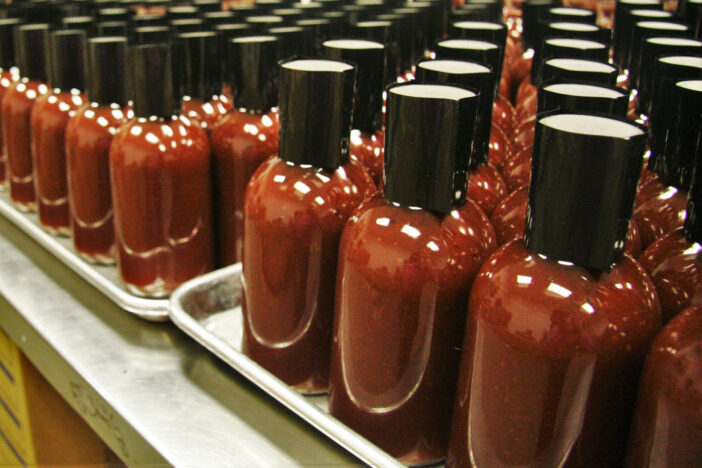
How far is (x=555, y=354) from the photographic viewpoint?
1.46 feet

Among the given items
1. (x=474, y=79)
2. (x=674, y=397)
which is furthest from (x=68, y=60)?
(x=674, y=397)

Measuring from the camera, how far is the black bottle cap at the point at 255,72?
783 millimetres

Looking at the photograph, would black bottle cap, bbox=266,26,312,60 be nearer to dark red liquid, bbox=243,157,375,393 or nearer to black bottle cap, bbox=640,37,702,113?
dark red liquid, bbox=243,157,375,393

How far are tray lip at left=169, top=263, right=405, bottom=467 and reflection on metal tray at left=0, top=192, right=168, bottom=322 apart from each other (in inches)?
1.7

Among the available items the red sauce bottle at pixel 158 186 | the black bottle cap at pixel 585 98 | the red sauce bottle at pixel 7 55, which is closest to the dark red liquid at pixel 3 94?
the red sauce bottle at pixel 7 55

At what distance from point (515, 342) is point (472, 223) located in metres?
0.12

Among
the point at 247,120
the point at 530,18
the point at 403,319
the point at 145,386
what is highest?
the point at 530,18

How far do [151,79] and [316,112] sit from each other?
0.90 ft

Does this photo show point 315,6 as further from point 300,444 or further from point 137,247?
point 300,444

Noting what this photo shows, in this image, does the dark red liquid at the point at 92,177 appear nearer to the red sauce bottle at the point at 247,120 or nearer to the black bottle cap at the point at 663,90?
the red sauce bottle at the point at 247,120

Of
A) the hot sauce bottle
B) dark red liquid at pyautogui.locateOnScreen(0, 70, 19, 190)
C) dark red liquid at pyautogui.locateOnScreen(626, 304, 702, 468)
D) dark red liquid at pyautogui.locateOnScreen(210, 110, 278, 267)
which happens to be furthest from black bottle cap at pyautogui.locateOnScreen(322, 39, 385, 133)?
dark red liquid at pyautogui.locateOnScreen(0, 70, 19, 190)

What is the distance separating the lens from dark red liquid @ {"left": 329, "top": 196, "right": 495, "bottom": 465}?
0.51m

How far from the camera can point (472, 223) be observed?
54 cm

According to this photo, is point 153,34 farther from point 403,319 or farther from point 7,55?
point 403,319
